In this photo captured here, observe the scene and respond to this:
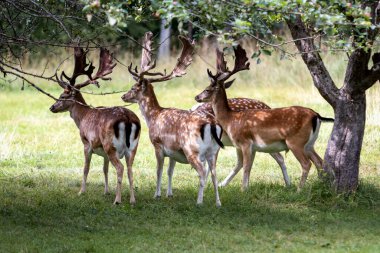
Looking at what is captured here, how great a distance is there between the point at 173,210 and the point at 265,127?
174 centimetres

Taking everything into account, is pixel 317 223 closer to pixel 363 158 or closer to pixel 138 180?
pixel 138 180

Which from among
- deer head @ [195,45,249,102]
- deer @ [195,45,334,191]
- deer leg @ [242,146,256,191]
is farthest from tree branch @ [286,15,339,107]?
deer leg @ [242,146,256,191]

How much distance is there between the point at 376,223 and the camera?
895 cm

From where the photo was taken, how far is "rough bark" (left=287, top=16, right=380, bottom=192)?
962 cm

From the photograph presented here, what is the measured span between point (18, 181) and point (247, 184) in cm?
306

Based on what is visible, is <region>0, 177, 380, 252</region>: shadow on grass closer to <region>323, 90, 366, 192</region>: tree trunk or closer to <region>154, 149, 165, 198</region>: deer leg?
<region>154, 149, 165, 198</region>: deer leg

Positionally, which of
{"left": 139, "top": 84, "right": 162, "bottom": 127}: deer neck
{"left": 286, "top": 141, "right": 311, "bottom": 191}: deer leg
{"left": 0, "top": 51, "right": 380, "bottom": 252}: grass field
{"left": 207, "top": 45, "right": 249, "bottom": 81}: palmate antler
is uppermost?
{"left": 207, "top": 45, "right": 249, "bottom": 81}: palmate antler

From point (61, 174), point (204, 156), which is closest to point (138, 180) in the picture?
point (61, 174)

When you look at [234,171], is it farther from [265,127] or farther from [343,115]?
[343,115]

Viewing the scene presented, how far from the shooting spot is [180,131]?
9500 mm

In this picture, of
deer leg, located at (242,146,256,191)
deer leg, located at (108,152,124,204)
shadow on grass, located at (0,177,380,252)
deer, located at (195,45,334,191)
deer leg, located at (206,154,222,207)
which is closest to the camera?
shadow on grass, located at (0,177,380,252)

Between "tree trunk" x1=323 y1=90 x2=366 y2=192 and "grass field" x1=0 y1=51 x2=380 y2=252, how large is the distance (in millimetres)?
205

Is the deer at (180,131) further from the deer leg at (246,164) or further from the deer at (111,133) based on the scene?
the deer leg at (246,164)

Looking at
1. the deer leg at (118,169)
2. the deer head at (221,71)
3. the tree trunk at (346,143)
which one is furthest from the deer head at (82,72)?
the tree trunk at (346,143)
